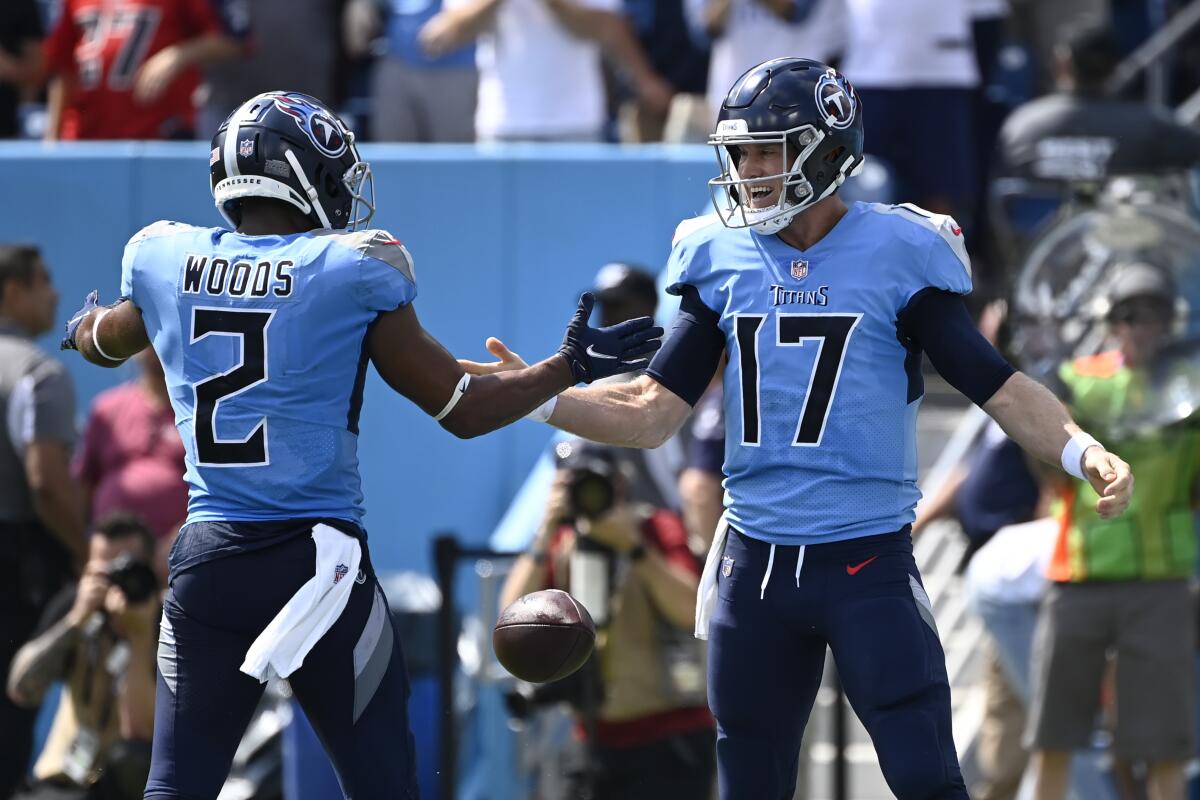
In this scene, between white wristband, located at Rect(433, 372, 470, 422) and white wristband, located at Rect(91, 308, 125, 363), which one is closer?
white wristband, located at Rect(433, 372, 470, 422)

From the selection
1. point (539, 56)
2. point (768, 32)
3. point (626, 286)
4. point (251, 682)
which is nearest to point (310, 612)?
point (251, 682)

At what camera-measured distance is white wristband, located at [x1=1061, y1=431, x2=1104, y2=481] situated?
4.04m

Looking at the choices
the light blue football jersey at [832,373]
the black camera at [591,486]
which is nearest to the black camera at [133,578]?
the black camera at [591,486]

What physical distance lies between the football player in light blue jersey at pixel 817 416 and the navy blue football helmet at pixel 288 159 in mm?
671

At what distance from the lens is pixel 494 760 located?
7.03 meters

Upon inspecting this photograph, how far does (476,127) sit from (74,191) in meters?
1.77

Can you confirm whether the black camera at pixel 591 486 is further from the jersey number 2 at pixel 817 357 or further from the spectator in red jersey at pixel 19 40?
the spectator in red jersey at pixel 19 40

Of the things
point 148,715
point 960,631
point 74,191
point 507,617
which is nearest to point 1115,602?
point 960,631

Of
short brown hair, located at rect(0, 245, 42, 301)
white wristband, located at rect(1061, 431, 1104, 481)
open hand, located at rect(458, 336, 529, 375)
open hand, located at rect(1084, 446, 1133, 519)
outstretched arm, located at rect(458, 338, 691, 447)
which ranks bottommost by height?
open hand, located at rect(1084, 446, 1133, 519)

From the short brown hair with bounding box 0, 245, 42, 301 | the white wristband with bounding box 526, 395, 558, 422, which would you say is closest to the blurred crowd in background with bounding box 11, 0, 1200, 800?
the short brown hair with bounding box 0, 245, 42, 301

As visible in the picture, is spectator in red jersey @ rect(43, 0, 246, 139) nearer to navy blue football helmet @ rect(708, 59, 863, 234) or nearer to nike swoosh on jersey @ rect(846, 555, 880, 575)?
navy blue football helmet @ rect(708, 59, 863, 234)

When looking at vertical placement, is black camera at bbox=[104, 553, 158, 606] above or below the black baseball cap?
below

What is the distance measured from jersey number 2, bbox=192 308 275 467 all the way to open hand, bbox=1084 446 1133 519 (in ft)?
5.61

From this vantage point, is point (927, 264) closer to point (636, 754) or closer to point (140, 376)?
point (636, 754)
